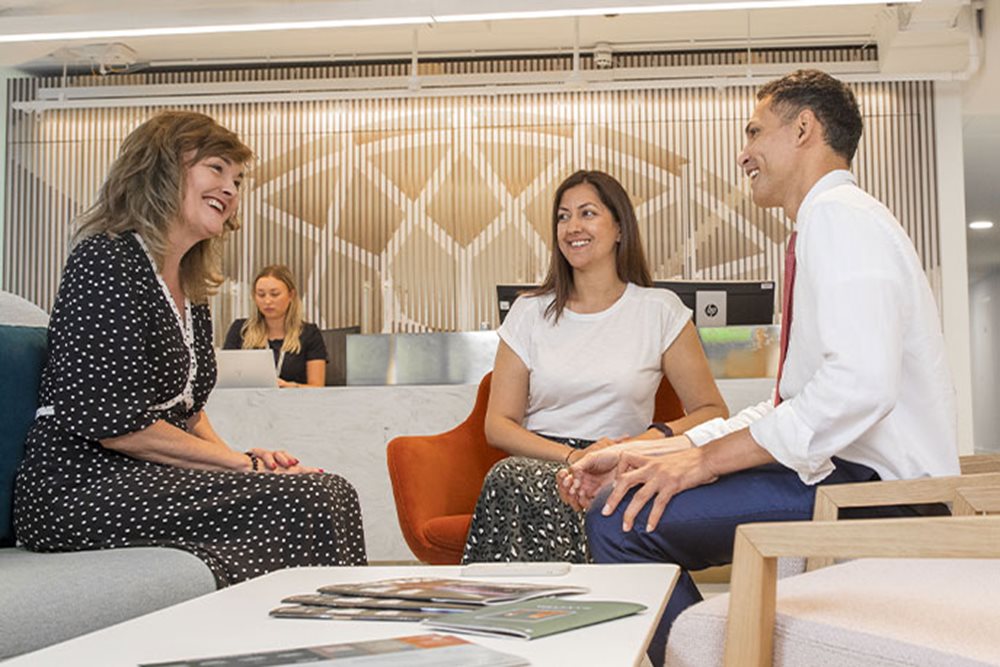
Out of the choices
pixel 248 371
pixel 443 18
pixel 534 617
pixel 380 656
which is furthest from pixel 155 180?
pixel 443 18

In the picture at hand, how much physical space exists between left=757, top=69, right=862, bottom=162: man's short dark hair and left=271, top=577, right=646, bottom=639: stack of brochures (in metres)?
1.20

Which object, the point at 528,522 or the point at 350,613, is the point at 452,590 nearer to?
the point at 350,613

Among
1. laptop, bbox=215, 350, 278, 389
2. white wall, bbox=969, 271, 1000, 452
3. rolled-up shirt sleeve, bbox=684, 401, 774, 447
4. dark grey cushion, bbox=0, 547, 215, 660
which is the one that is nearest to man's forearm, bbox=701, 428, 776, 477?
rolled-up shirt sleeve, bbox=684, 401, 774, 447

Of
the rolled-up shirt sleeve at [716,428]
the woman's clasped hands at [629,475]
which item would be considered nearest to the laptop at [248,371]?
the woman's clasped hands at [629,475]

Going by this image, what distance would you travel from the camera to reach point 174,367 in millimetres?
2539

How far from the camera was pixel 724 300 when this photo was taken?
5043mm

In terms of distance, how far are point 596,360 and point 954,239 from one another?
542 centimetres

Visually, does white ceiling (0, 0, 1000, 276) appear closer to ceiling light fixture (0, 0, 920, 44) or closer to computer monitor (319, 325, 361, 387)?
ceiling light fixture (0, 0, 920, 44)

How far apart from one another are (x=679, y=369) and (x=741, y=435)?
1.26 meters

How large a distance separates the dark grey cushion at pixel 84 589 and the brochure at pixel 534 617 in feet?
2.53

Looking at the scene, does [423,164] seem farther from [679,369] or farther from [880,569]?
[880,569]

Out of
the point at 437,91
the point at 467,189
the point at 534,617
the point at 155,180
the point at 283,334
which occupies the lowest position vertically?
the point at 534,617

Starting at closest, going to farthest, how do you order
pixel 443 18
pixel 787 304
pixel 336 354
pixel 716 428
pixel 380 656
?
1. pixel 380 656
2. pixel 787 304
3. pixel 716 428
4. pixel 443 18
5. pixel 336 354

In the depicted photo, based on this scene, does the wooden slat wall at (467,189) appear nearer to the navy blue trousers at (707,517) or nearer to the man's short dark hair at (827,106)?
the man's short dark hair at (827,106)
